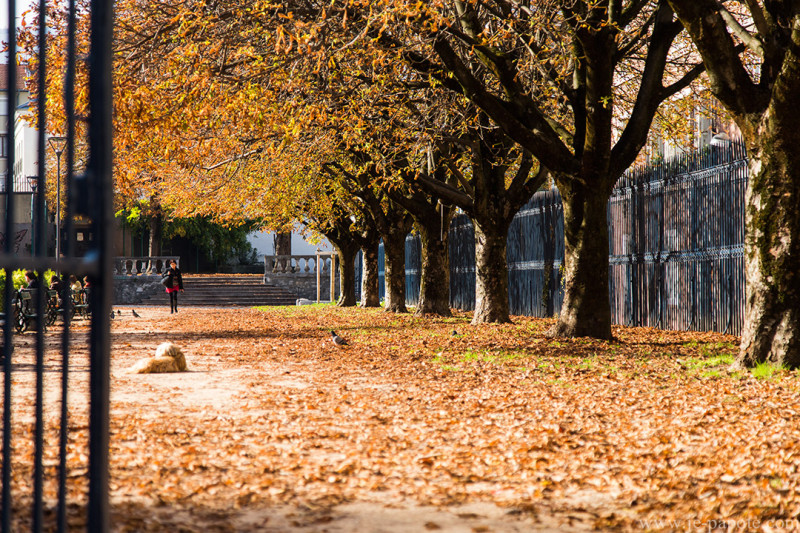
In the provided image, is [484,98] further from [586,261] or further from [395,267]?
[395,267]

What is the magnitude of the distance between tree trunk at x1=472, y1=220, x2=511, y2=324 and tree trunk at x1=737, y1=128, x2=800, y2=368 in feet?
30.3

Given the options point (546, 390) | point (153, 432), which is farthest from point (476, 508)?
point (546, 390)

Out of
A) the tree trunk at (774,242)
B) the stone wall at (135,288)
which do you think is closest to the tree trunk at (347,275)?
the stone wall at (135,288)

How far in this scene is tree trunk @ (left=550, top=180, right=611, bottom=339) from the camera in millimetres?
13312

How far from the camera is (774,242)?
8.95 meters

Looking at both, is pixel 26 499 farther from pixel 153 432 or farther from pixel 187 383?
pixel 187 383

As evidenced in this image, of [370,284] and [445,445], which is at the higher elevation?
[370,284]

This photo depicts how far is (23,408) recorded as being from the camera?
7.80 meters

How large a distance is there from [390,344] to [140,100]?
5.66 metres

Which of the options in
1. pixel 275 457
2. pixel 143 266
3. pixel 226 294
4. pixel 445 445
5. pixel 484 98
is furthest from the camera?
pixel 143 266

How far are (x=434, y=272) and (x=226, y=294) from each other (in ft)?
61.5

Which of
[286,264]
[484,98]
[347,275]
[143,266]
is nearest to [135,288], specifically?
[143,266]

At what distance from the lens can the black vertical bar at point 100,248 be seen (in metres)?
2.82

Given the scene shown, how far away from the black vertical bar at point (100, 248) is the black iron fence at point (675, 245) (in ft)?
42.2
